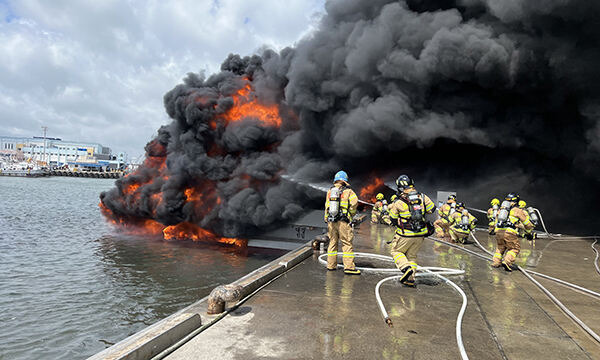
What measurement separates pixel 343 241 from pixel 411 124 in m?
11.5

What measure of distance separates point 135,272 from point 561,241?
1868 cm

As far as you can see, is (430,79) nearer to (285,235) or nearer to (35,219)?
(285,235)

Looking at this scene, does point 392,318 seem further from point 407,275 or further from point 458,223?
point 458,223

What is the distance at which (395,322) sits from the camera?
434 cm

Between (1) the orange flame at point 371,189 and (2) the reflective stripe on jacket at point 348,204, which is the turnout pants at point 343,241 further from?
(1) the orange flame at point 371,189

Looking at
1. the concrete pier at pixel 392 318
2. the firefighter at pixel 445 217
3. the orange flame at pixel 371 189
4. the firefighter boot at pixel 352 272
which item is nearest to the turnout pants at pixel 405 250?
the concrete pier at pixel 392 318

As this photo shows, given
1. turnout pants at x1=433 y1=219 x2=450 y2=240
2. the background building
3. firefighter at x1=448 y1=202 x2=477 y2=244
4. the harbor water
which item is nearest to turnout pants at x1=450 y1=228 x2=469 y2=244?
firefighter at x1=448 y1=202 x2=477 y2=244

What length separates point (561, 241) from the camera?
48.0 feet

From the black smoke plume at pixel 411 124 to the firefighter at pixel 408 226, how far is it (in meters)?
10.5

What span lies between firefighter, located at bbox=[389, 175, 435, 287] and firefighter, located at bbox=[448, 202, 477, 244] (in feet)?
20.5

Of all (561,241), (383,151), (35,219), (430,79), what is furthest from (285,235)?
(35,219)

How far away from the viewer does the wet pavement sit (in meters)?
3.54

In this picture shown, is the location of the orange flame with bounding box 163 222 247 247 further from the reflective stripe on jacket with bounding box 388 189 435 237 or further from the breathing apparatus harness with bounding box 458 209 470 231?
the reflective stripe on jacket with bounding box 388 189 435 237

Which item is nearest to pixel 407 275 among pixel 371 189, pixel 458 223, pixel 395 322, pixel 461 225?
pixel 395 322
